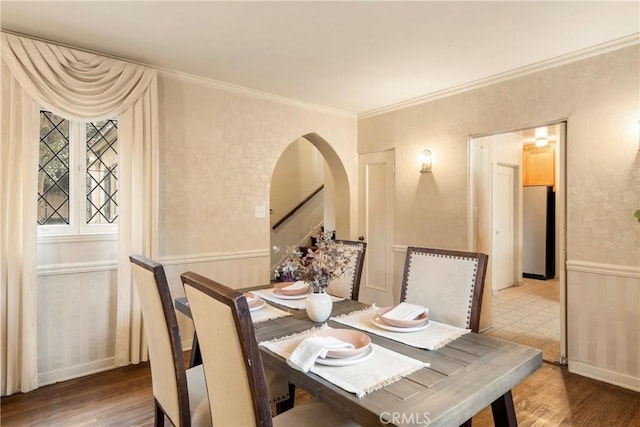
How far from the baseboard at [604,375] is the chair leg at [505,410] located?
1.81 metres

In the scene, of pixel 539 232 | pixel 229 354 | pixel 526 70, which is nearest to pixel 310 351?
pixel 229 354

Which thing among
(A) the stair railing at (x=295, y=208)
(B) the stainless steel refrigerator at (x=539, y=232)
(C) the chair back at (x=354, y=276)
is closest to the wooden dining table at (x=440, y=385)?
(C) the chair back at (x=354, y=276)

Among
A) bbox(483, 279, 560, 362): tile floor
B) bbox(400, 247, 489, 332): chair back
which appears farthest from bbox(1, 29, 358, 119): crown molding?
bbox(483, 279, 560, 362): tile floor

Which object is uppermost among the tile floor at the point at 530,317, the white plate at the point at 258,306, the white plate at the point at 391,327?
the white plate at the point at 258,306

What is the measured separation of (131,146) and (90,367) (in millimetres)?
1787

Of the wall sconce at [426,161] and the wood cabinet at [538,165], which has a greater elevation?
the wood cabinet at [538,165]

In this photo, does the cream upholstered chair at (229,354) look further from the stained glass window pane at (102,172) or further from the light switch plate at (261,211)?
the light switch plate at (261,211)

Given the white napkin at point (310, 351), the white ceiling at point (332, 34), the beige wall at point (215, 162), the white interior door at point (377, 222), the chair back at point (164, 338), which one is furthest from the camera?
the white interior door at point (377, 222)

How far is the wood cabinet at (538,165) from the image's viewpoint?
660cm

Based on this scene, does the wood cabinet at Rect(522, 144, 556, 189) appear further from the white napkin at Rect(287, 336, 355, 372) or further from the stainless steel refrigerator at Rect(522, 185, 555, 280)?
the white napkin at Rect(287, 336, 355, 372)

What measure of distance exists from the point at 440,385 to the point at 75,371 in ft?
9.45

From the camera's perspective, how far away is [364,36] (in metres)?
2.53

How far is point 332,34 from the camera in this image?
250 centimetres

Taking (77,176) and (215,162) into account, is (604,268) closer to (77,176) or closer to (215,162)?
(215,162)
